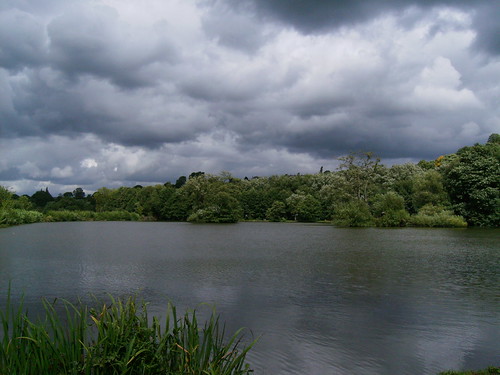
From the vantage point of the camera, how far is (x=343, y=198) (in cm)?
6644

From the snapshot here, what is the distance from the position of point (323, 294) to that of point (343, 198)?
179ft

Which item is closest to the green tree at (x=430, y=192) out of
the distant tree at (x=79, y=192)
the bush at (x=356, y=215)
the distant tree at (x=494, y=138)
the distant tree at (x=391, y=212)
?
the distant tree at (x=391, y=212)

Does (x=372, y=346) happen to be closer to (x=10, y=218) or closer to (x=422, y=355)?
(x=422, y=355)

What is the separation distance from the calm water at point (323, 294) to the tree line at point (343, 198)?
30985mm

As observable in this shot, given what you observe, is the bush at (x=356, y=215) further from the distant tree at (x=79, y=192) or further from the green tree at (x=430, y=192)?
the distant tree at (x=79, y=192)

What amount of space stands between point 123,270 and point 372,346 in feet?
42.5

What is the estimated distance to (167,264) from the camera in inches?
803

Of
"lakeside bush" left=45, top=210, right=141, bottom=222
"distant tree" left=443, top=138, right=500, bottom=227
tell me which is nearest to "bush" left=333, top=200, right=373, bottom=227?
"distant tree" left=443, top=138, right=500, bottom=227

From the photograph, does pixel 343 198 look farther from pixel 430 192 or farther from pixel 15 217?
pixel 15 217

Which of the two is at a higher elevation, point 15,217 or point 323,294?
point 15,217

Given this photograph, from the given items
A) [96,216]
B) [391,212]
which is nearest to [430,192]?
[391,212]

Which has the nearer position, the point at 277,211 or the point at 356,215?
the point at 356,215

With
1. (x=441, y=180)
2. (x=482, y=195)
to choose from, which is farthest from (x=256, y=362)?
(x=441, y=180)

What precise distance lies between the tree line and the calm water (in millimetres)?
30985
